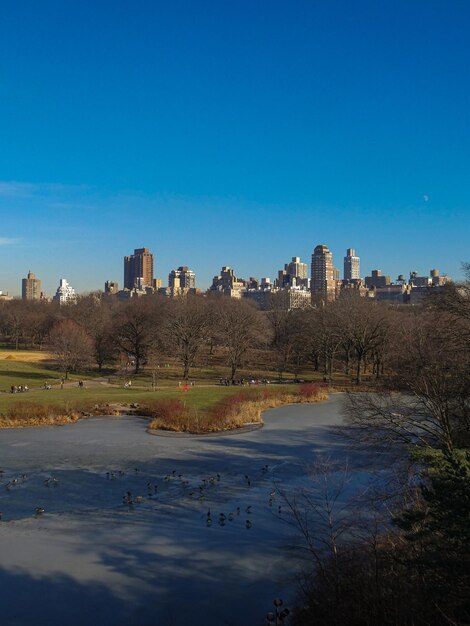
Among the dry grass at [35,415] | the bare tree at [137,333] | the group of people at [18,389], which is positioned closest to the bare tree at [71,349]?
the bare tree at [137,333]

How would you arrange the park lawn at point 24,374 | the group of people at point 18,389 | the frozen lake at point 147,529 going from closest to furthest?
the frozen lake at point 147,529, the group of people at point 18,389, the park lawn at point 24,374

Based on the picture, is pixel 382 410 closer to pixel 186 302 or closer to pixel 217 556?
pixel 217 556

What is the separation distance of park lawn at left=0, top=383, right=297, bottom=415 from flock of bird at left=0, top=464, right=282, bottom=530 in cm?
1325

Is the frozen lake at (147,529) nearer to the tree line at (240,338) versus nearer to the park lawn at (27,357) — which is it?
the tree line at (240,338)

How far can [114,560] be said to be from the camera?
13.4 m

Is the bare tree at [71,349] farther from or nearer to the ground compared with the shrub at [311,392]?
farther from the ground

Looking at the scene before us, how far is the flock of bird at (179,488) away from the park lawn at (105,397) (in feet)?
43.5

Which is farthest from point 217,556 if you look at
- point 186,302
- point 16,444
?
point 186,302

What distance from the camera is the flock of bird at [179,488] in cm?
1659

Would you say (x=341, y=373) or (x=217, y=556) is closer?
(x=217, y=556)

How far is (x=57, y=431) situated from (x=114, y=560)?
1744 cm

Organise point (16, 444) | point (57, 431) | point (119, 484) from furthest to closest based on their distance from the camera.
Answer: point (57, 431)
point (16, 444)
point (119, 484)

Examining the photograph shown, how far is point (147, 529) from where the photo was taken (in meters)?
15.4

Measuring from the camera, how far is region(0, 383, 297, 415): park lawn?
3506 centimetres
